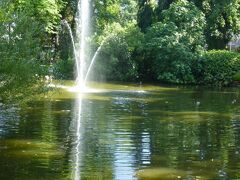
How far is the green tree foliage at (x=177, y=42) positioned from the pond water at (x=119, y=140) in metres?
14.6

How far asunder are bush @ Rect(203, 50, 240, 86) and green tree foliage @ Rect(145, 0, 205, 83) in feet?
2.96

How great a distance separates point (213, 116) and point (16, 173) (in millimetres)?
9501

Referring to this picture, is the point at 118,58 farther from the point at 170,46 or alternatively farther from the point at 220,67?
the point at 220,67

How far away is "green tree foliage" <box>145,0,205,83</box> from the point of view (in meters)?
34.7

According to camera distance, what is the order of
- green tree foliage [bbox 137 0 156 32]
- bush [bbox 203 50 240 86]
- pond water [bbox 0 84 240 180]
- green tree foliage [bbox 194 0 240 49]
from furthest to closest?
green tree foliage [bbox 137 0 156 32]
green tree foliage [bbox 194 0 240 49]
bush [bbox 203 50 240 86]
pond water [bbox 0 84 240 180]

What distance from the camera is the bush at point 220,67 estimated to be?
34625mm

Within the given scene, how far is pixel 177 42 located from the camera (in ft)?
115

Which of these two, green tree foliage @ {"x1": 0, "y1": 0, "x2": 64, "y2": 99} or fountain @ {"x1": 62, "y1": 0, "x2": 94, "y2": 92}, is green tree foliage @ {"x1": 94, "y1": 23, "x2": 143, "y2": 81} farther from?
green tree foliage @ {"x1": 0, "y1": 0, "x2": 64, "y2": 99}

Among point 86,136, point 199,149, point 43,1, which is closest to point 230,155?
point 199,149

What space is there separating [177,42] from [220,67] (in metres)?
3.39

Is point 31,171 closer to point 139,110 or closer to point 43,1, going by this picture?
point 139,110

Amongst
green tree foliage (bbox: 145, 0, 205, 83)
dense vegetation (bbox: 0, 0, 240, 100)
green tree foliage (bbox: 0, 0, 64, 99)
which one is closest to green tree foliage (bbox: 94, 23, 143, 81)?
dense vegetation (bbox: 0, 0, 240, 100)

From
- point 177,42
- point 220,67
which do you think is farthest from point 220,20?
point 177,42

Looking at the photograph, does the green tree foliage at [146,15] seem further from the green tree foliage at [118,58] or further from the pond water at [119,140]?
the pond water at [119,140]
